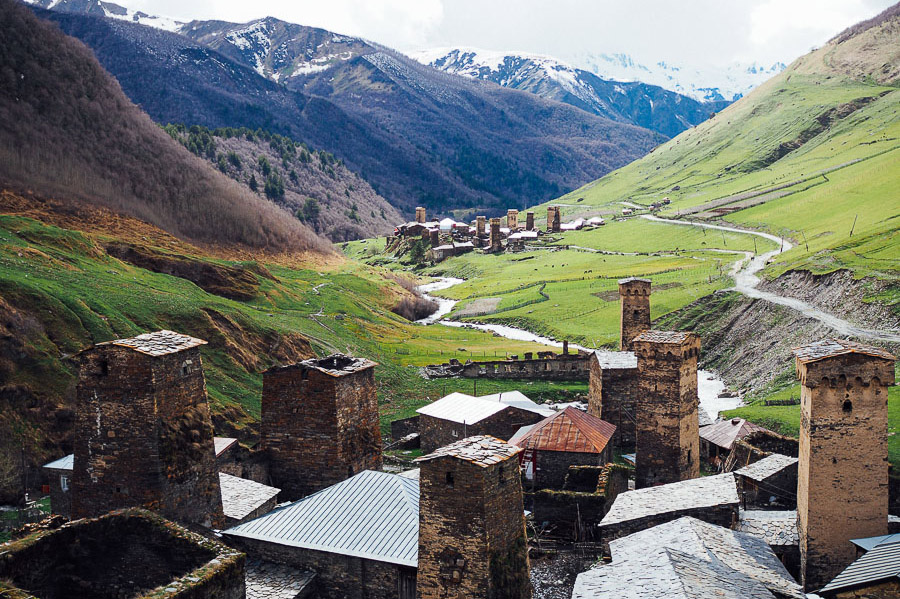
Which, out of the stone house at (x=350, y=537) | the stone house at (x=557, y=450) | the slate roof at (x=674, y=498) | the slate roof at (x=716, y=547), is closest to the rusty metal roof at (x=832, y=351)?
the slate roof at (x=674, y=498)

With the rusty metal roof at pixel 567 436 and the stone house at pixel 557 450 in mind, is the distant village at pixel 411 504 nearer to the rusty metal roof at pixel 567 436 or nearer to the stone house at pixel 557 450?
the stone house at pixel 557 450

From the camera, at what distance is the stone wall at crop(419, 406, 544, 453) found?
41.2 metres

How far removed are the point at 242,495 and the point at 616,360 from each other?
24280 mm

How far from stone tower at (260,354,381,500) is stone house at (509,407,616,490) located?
9.82 meters

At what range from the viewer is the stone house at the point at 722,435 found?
3947 cm

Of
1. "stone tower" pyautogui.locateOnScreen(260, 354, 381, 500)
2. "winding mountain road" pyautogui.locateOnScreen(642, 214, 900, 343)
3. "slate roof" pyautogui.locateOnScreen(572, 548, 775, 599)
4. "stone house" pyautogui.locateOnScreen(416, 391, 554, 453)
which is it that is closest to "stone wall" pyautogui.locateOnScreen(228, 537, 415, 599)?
"stone tower" pyautogui.locateOnScreen(260, 354, 381, 500)

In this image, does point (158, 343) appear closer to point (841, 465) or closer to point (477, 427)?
point (841, 465)

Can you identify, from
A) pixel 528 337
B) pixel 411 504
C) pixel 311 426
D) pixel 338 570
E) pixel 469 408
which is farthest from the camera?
pixel 528 337

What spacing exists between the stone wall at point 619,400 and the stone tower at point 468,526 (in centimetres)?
2379

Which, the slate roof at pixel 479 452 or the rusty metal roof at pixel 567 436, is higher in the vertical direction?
the slate roof at pixel 479 452

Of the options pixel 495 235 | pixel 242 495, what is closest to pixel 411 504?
pixel 242 495

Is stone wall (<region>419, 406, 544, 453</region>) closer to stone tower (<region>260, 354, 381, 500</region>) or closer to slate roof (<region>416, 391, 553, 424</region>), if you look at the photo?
slate roof (<region>416, 391, 553, 424</region>)

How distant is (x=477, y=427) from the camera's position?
41250 mm

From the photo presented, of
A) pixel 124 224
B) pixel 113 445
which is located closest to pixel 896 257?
pixel 113 445
